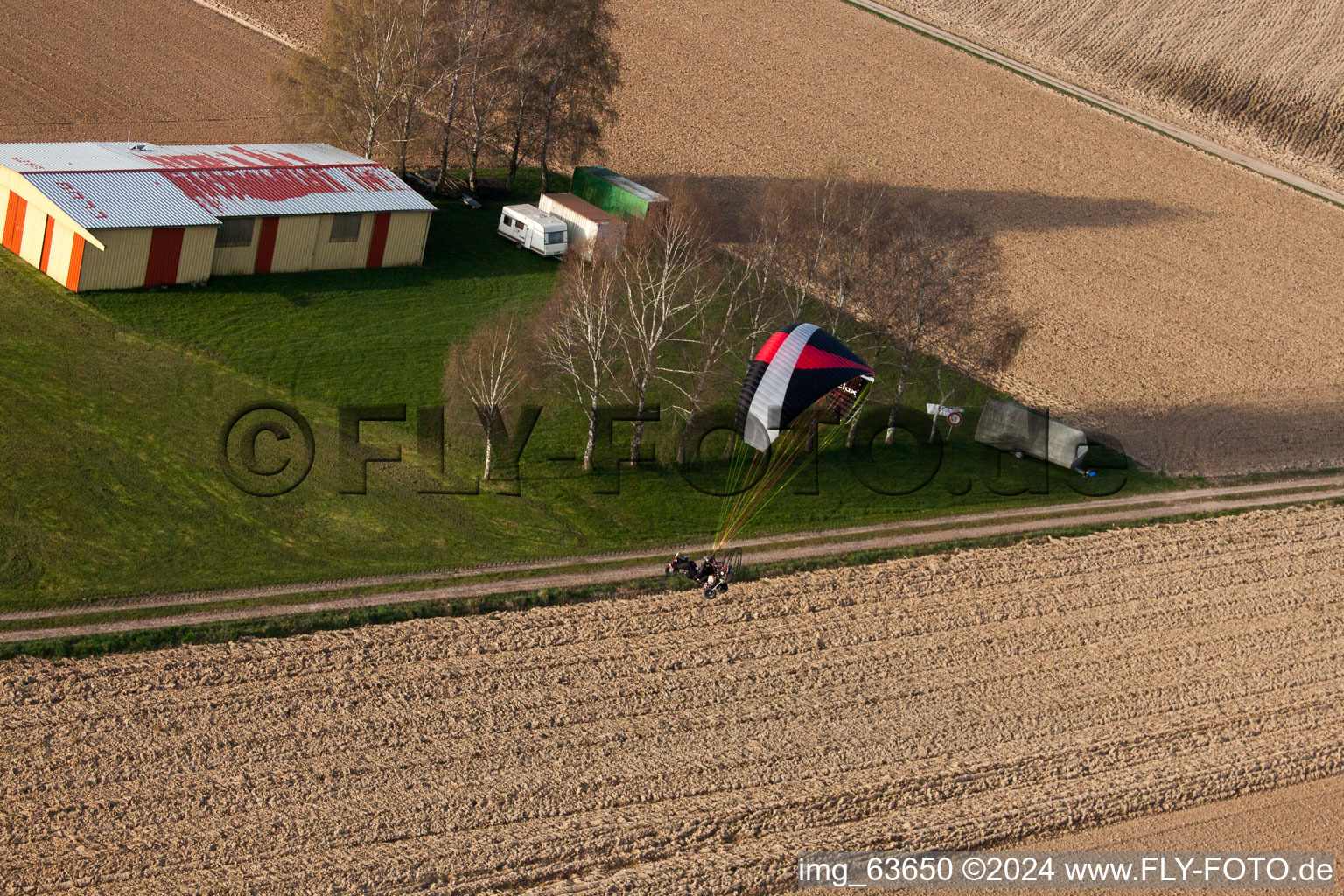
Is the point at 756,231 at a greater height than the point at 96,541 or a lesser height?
greater

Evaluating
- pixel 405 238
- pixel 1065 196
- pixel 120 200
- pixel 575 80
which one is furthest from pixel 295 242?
pixel 1065 196

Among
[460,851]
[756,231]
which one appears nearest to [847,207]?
[756,231]

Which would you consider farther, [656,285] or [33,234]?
[33,234]

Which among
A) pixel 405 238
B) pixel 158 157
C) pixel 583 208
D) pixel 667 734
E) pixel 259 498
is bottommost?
pixel 667 734

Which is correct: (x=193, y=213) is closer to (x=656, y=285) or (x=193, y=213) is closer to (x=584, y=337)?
(x=584, y=337)

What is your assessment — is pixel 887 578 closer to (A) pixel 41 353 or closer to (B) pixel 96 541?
(B) pixel 96 541

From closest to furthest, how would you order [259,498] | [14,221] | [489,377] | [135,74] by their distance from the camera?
[259,498] → [489,377] → [14,221] → [135,74]

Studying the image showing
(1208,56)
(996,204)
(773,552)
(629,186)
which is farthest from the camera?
(1208,56)

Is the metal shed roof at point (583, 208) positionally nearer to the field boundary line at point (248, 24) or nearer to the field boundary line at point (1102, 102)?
the field boundary line at point (248, 24)
